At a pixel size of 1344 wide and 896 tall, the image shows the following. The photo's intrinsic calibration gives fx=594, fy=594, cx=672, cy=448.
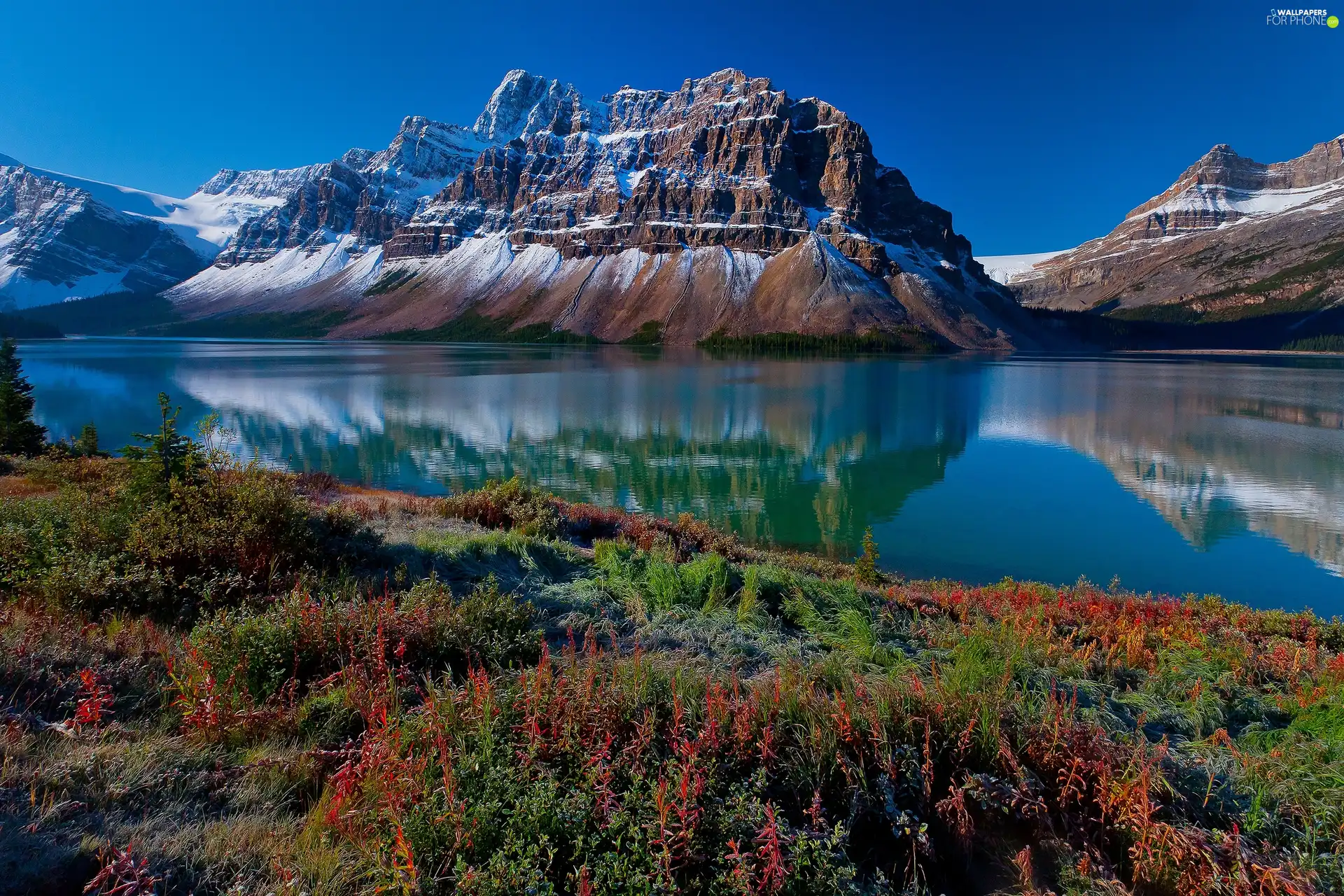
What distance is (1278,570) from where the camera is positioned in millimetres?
17594

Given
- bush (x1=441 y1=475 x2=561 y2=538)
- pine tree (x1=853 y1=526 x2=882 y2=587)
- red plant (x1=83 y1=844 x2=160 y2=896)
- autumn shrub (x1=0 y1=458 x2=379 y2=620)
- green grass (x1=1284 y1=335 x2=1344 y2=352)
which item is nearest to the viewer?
red plant (x1=83 y1=844 x2=160 y2=896)

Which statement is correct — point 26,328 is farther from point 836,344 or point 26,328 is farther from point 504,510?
point 504,510

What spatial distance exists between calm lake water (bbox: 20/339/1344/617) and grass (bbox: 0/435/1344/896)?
1367 cm

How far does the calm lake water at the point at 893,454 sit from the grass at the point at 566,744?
1367 cm

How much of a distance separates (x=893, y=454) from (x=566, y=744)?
32.3m

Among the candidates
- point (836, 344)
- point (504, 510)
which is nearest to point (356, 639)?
point (504, 510)

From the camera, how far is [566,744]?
3619mm

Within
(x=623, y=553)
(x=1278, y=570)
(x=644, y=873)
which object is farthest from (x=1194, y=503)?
(x=644, y=873)

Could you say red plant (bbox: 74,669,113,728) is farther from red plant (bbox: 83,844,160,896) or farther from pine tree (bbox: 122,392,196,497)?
pine tree (bbox: 122,392,196,497)

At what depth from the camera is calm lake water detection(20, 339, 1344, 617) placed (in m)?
19.5

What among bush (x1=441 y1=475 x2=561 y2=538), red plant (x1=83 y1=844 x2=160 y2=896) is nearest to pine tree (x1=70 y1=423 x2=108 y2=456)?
bush (x1=441 y1=475 x2=561 y2=538)

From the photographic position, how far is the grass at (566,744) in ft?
9.75

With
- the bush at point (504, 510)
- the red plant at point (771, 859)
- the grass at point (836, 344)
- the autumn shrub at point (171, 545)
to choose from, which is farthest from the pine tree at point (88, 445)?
the grass at point (836, 344)

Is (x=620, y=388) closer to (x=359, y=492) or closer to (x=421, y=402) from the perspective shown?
(x=421, y=402)
